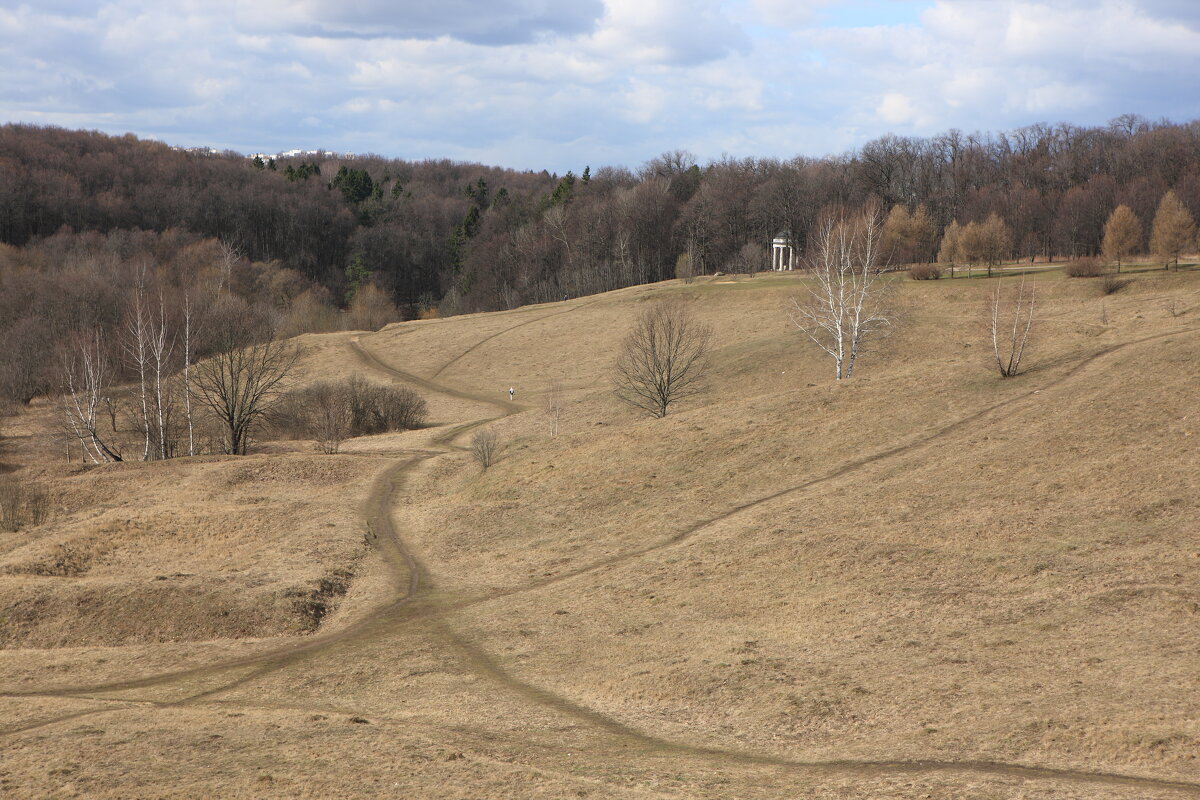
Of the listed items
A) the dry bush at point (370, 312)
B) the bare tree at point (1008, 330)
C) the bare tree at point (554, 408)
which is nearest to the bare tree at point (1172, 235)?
the bare tree at point (1008, 330)

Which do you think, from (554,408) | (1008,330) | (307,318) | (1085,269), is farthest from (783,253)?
(1008,330)

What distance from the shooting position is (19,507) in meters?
35.5

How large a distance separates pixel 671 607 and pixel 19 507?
89.7 feet

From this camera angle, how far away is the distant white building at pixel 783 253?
110 metres

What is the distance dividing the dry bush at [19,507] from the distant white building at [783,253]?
86310mm

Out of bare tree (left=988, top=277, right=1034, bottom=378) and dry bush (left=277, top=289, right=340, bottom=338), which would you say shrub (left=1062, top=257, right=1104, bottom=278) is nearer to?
bare tree (left=988, top=277, right=1034, bottom=378)

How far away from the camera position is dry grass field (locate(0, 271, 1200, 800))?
567 inches

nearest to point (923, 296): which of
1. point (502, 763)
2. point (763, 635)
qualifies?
point (763, 635)

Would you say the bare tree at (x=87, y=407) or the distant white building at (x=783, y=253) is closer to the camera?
the bare tree at (x=87, y=407)

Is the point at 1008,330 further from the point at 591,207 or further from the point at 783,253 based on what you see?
the point at 591,207

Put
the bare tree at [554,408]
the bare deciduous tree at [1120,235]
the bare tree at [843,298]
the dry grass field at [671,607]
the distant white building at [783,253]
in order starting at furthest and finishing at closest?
the distant white building at [783,253], the bare deciduous tree at [1120,235], the bare tree at [843,298], the bare tree at [554,408], the dry grass field at [671,607]

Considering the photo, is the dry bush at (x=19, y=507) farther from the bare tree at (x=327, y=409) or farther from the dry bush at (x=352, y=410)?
the dry bush at (x=352, y=410)

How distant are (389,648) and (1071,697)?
15.2 metres

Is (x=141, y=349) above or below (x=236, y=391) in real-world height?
above
